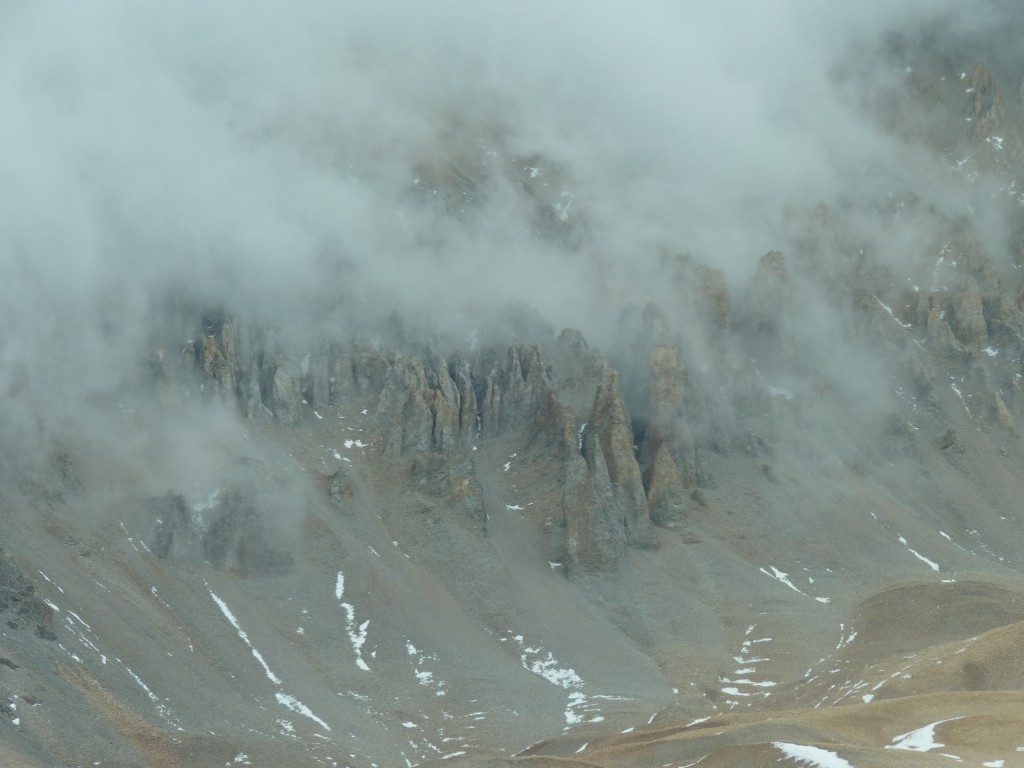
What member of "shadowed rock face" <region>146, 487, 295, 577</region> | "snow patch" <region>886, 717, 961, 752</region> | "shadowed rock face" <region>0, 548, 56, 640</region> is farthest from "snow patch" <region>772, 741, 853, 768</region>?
"shadowed rock face" <region>146, 487, 295, 577</region>

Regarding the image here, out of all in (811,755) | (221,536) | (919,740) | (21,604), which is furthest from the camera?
(221,536)

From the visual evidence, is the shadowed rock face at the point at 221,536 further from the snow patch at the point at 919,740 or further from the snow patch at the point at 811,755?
the snow patch at the point at 919,740

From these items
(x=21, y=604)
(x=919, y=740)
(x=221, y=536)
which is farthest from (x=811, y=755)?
(x=221, y=536)

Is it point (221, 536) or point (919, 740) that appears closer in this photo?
point (919, 740)

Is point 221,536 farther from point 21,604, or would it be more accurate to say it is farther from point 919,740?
point 919,740

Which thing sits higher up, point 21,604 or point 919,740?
point 21,604

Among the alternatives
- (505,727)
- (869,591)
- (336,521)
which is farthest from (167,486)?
(869,591)

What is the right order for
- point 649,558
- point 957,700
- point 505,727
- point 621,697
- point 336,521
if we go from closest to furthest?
point 957,700
point 505,727
point 621,697
point 336,521
point 649,558

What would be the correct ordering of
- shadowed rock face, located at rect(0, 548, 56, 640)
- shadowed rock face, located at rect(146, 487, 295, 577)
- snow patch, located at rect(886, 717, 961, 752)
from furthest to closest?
shadowed rock face, located at rect(146, 487, 295, 577) < shadowed rock face, located at rect(0, 548, 56, 640) < snow patch, located at rect(886, 717, 961, 752)

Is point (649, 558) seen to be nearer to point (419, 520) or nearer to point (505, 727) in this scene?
point (419, 520)

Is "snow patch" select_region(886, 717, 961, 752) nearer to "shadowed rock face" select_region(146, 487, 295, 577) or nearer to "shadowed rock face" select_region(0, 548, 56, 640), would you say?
"shadowed rock face" select_region(0, 548, 56, 640)

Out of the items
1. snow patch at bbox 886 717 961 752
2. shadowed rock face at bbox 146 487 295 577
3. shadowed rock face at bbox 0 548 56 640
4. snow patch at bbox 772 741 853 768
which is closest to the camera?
snow patch at bbox 772 741 853 768
